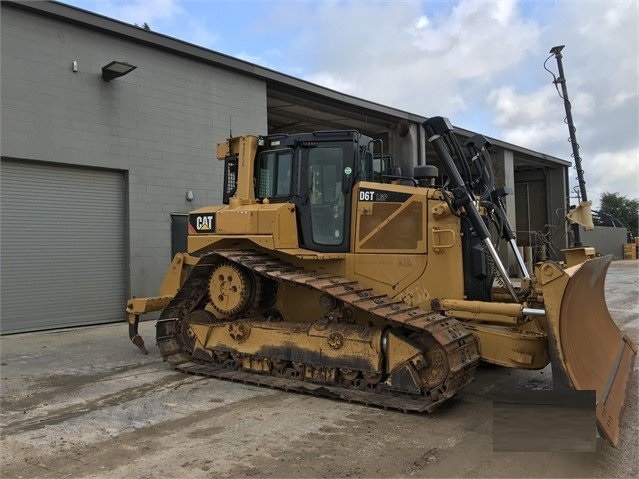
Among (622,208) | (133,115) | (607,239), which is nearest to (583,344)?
(133,115)

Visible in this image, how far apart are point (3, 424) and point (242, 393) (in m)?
2.19

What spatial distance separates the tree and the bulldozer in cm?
5975

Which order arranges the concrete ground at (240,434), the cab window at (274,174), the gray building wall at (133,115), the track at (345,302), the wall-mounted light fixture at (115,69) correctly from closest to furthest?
1. the concrete ground at (240,434)
2. the track at (345,302)
3. the cab window at (274,174)
4. the gray building wall at (133,115)
5. the wall-mounted light fixture at (115,69)

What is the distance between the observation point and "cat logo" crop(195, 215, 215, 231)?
270 inches

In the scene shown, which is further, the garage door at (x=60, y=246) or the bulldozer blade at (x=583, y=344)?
the garage door at (x=60, y=246)

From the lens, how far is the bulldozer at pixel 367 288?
15.9 feet

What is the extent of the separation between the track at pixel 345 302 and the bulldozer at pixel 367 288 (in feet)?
0.06

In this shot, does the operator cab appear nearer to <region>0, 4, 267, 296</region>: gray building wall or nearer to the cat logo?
the cat logo

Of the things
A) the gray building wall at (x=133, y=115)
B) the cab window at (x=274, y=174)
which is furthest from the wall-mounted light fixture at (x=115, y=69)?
the cab window at (x=274, y=174)

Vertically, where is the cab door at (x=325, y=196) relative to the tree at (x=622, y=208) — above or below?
below

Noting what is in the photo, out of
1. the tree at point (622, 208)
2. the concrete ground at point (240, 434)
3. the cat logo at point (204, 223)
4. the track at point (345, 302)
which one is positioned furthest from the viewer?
the tree at point (622, 208)

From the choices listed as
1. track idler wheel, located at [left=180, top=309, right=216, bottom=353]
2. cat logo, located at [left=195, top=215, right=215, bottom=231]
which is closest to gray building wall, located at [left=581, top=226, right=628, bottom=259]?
cat logo, located at [left=195, top=215, right=215, bottom=231]

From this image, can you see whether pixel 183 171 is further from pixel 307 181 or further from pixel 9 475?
pixel 9 475

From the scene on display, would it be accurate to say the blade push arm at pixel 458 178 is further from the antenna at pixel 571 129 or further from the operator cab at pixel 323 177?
the antenna at pixel 571 129
